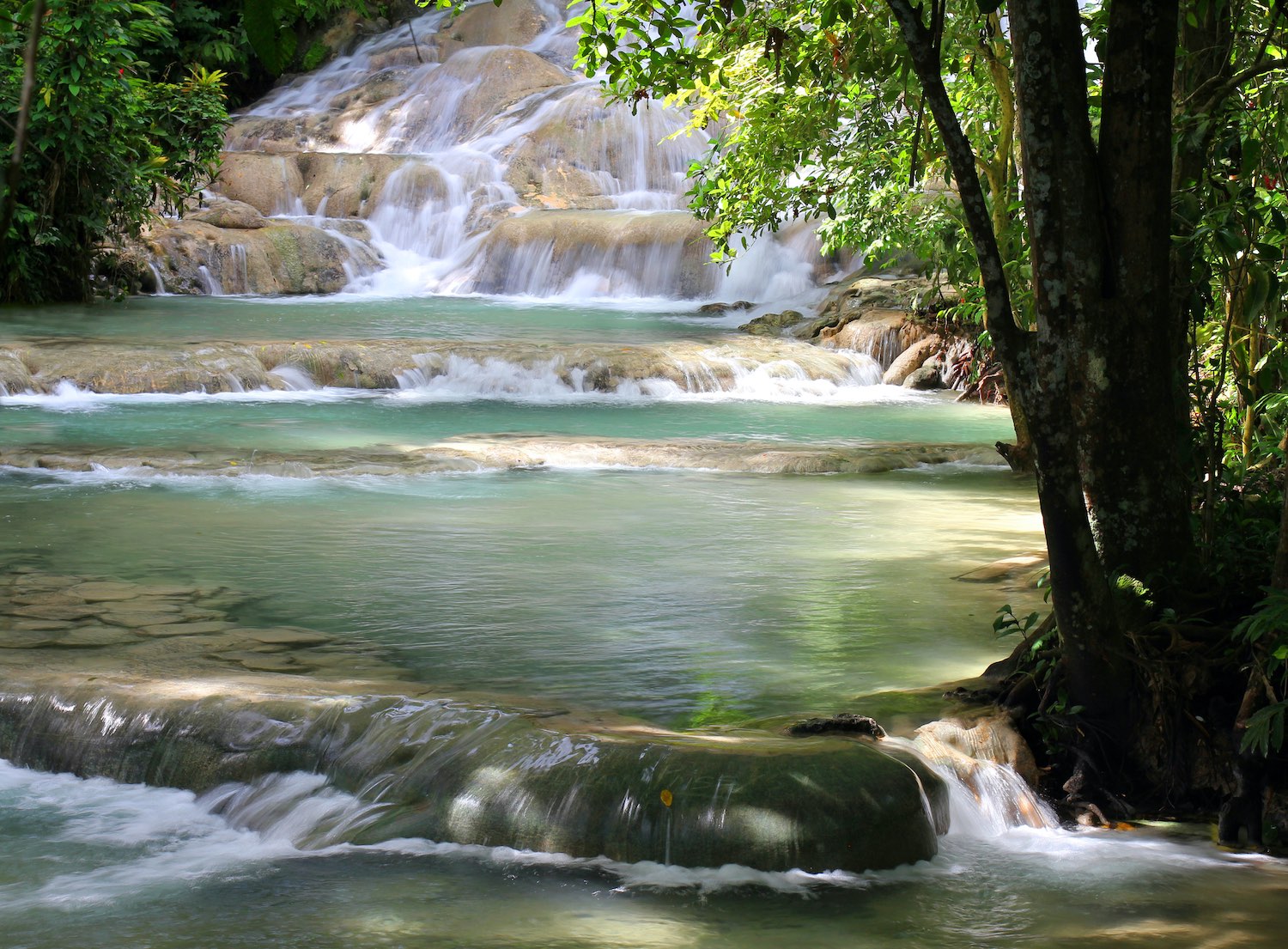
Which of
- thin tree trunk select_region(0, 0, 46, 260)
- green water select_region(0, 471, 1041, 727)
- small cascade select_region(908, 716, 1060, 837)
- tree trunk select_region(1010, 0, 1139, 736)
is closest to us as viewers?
thin tree trunk select_region(0, 0, 46, 260)

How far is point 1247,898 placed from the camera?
3.83m

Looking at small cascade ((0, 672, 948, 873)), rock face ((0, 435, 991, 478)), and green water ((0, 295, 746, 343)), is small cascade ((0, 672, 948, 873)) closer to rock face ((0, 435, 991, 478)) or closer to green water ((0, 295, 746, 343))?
rock face ((0, 435, 991, 478))

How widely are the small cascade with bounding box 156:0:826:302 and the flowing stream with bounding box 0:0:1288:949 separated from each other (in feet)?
21.9

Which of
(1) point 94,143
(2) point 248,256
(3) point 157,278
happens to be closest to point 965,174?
(1) point 94,143

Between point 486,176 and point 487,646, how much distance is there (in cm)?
2119

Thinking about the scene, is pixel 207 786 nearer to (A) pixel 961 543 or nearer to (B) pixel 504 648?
(B) pixel 504 648

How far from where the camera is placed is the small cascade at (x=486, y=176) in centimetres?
2241

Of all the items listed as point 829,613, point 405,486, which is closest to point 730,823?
point 829,613

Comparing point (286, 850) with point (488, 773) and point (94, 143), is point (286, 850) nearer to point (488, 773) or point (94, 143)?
Answer: point (488, 773)

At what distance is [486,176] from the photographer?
85.0 feet

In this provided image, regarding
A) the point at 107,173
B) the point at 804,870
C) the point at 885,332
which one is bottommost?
the point at 804,870

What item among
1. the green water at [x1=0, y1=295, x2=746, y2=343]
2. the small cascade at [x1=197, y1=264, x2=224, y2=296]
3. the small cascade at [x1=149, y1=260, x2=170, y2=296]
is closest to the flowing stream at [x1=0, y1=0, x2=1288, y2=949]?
the green water at [x1=0, y1=295, x2=746, y2=343]

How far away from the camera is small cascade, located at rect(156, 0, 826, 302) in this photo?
882 inches

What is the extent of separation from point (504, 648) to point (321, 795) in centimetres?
147
